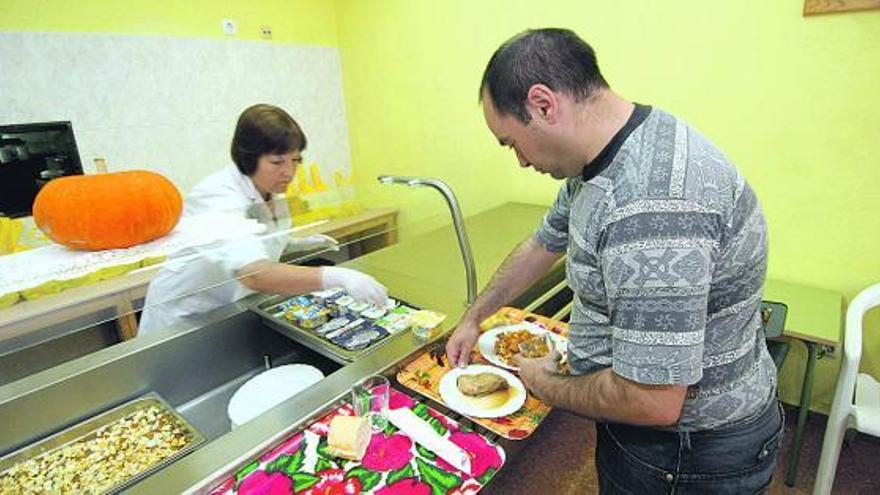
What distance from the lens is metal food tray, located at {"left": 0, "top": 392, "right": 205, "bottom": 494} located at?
953mm

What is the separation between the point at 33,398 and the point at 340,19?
315 centimetres

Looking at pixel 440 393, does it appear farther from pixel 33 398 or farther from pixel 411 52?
pixel 411 52

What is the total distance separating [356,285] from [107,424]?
75 centimetres

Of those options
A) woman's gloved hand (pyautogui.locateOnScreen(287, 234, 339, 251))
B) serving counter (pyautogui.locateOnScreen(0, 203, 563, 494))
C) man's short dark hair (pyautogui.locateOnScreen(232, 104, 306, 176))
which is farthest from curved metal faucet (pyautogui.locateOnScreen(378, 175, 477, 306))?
man's short dark hair (pyautogui.locateOnScreen(232, 104, 306, 176))

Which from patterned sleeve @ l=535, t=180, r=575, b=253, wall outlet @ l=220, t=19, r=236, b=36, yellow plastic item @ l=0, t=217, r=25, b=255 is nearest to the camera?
patterned sleeve @ l=535, t=180, r=575, b=253

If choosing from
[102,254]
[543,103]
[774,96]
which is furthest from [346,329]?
[774,96]

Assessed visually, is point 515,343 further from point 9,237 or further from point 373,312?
point 9,237

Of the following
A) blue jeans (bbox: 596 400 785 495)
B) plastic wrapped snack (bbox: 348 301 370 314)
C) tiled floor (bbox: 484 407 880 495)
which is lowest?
tiled floor (bbox: 484 407 880 495)

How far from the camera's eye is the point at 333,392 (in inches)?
43.3

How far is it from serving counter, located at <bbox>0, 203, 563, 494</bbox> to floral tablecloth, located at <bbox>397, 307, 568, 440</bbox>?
0.13 feet

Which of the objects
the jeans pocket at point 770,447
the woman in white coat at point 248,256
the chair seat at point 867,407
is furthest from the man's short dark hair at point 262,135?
the chair seat at point 867,407

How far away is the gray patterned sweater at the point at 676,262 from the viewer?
0.70 m

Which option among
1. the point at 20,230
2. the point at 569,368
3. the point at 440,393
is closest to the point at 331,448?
the point at 440,393

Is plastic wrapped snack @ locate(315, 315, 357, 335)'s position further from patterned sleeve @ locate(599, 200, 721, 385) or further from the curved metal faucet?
patterned sleeve @ locate(599, 200, 721, 385)
